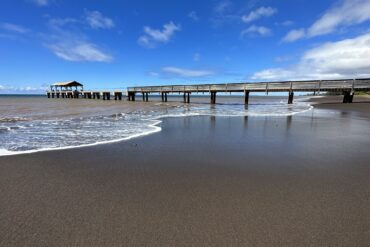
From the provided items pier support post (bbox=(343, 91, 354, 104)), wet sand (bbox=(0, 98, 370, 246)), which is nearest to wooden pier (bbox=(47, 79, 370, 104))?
pier support post (bbox=(343, 91, 354, 104))

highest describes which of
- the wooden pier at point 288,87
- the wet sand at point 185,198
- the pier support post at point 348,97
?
the wooden pier at point 288,87

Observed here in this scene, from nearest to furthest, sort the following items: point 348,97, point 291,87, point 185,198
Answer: point 185,198
point 348,97
point 291,87

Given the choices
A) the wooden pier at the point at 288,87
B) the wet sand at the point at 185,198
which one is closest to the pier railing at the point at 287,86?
the wooden pier at the point at 288,87

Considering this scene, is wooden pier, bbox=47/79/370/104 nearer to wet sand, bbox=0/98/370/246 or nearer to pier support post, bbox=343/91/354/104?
pier support post, bbox=343/91/354/104

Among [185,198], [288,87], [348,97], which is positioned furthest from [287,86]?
[185,198]

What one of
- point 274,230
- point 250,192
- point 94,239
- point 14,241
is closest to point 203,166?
point 250,192

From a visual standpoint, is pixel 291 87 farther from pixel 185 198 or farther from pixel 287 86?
pixel 185 198

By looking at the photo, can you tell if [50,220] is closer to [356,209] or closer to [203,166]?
[203,166]

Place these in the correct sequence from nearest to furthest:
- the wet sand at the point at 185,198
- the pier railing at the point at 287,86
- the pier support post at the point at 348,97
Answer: the wet sand at the point at 185,198 → the pier railing at the point at 287,86 → the pier support post at the point at 348,97

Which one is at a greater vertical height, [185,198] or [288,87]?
[288,87]

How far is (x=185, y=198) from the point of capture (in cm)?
288

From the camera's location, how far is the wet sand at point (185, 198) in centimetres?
211

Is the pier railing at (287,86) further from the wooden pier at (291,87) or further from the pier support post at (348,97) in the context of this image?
the pier support post at (348,97)

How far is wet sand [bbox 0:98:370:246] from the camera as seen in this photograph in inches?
83.2
